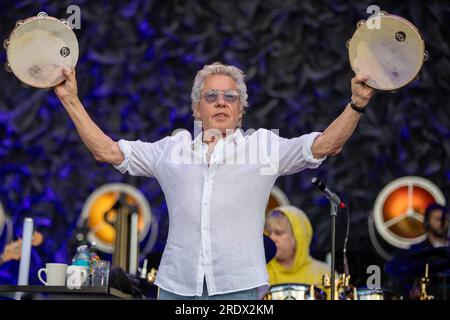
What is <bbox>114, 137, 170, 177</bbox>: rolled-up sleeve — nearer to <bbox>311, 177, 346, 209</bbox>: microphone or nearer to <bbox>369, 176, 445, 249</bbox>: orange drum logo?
<bbox>311, 177, 346, 209</bbox>: microphone

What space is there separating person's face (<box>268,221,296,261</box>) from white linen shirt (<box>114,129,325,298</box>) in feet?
9.83

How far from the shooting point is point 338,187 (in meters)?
7.22

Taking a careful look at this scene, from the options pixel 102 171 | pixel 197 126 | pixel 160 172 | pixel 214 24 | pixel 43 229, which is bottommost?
pixel 160 172

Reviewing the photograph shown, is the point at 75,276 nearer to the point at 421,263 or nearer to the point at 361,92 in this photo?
the point at 361,92

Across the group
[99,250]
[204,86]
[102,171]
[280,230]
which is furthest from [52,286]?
[102,171]

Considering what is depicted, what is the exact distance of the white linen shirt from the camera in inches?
110

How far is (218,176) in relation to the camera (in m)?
2.89

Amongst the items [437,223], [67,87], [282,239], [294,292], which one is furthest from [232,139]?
[437,223]

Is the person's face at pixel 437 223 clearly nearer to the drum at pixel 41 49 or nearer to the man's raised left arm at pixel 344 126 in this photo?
the man's raised left arm at pixel 344 126

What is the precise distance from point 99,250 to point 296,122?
1.93 m

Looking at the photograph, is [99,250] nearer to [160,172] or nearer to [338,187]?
[338,187]

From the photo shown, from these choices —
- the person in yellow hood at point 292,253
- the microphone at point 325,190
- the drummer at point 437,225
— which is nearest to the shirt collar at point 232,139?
the microphone at point 325,190

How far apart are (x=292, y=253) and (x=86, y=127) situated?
3.17 meters

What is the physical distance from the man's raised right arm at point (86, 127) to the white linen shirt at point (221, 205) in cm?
16
